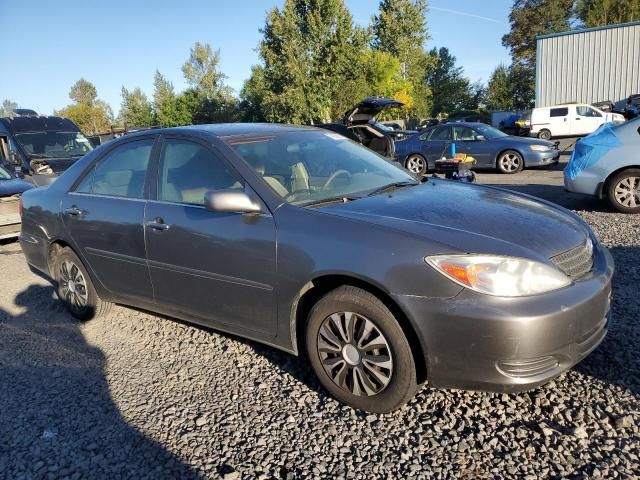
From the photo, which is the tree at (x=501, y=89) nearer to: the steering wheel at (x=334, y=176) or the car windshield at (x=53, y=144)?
the car windshield at (x=53, y=144)

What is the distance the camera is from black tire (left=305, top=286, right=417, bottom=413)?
2592 millimetres

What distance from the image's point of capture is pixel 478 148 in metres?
13.0

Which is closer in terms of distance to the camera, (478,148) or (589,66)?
(478,148)

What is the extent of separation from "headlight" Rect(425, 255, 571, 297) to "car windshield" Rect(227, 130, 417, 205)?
3.29 feet

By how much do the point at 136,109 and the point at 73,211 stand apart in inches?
2477

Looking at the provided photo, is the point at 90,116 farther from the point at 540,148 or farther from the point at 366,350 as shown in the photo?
the point at 366,350

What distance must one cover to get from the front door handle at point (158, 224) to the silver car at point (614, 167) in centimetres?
613

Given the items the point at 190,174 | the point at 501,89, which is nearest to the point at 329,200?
the point at 190,174

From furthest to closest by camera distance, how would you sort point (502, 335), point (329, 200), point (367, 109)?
point (367, 109) < point (329, 200) < point (502, 335)

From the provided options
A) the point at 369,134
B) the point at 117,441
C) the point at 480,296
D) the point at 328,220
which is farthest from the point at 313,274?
the point at 369,134

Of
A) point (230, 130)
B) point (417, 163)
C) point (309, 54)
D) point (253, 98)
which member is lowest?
point (417, 163)

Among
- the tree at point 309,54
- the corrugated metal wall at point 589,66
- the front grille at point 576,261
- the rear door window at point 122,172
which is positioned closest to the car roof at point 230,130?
the rear door window at point 122,172

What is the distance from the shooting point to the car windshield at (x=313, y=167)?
129 inches

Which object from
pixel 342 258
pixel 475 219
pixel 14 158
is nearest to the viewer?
pixel 342 258
